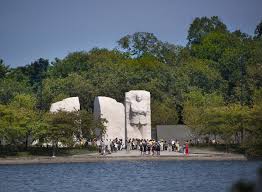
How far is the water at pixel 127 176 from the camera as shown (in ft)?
96.1

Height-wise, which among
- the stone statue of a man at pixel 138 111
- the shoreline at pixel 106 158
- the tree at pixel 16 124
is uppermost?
the stone statue of a man at pixel 138 111

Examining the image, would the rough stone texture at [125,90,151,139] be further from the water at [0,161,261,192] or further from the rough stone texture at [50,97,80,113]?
the water at [0,161,261,192]

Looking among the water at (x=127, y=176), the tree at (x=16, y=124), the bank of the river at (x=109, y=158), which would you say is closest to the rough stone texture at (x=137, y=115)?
the tree at (x=16, y=124)

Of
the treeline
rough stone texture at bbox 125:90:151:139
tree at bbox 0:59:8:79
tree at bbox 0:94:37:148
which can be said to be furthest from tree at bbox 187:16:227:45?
tree at bbox 0:94:37:148

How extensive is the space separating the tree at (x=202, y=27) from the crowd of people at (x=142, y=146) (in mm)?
63616

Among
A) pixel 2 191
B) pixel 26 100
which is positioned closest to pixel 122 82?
pixel 26 100

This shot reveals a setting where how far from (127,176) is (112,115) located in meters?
25.4

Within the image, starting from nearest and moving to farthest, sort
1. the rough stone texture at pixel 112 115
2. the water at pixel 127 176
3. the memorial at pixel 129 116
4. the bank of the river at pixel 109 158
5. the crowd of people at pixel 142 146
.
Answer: the water at pixel 127 176, the bank of the river at pixel 109 158, the crowd of people at pixel 142 146, the rough stone texture at pixel 112 115, the memorial at pixel 129 116

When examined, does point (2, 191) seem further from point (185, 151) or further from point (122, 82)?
point (122, 82)

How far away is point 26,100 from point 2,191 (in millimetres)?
43175

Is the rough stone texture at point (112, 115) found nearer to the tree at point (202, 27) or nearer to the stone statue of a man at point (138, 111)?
the stone statue of a man at point (138, 111)

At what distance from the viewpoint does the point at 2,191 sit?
28.8 m

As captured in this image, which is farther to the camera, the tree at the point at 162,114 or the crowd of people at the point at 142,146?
the tree at the point at 162,114

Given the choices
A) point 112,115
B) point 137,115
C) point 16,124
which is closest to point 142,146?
point 16,124
